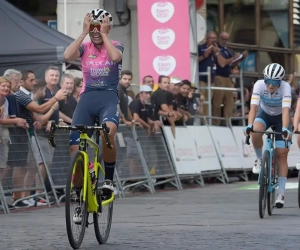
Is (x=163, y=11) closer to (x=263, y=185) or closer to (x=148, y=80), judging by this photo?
(x=148, y=80)

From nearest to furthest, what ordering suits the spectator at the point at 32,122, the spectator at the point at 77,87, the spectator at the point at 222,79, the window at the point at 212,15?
the spectator at the point at 32,122 → the spectator at the point at 77,87 → the spectator at the point at 222,79 → the window at the point at 212,15

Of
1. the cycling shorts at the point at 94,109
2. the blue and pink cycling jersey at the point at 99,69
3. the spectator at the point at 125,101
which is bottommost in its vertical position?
the spectator at the point at 125,101

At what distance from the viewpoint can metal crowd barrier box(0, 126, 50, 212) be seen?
14859 mm

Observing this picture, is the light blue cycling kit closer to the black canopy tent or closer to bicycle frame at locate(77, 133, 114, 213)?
bicycle frame at locate(77, 133, 114, 213)

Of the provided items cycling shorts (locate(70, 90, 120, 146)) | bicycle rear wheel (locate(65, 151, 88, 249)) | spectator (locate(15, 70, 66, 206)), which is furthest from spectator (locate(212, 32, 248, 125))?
bicycle rear wheel (locate(65, 151, 88, 249))

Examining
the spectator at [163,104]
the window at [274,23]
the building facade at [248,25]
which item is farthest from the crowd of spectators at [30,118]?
the window at [274,23]

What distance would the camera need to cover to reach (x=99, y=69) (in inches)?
432

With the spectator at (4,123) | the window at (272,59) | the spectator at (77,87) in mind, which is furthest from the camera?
the window at (272,59)

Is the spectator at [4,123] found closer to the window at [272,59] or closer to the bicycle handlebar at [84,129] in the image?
the bicycle handlebar at [84,129]

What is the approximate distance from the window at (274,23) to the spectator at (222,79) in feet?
24.0

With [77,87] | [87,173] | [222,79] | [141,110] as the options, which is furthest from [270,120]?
[222,79]

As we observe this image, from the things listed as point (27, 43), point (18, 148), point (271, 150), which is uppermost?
point (27, 43)

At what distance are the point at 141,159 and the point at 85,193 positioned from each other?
928 cm

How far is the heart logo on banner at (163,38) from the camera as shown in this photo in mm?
21453
